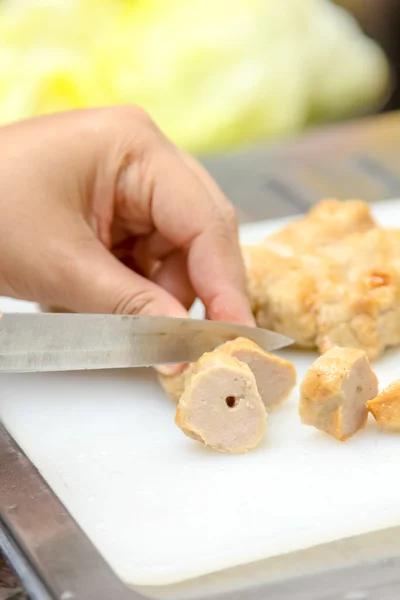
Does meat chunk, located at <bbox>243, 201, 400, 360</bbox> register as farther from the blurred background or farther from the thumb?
the blurred background

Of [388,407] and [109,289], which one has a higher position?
[109,289]

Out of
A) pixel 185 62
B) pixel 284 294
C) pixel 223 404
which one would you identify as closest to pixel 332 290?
pixel 284 294

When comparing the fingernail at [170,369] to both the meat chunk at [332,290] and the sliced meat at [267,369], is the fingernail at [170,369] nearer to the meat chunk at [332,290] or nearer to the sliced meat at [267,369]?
the sliced meat at [267,369]

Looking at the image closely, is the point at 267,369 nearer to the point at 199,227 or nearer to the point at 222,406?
the point at 222,406

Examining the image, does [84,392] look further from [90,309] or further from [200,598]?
[200,598]

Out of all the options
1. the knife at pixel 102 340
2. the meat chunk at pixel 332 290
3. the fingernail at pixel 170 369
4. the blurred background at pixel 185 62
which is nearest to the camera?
the knife at pixel 102 340

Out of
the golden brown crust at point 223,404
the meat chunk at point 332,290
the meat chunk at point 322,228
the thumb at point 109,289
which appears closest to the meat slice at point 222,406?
the golden brown crust at point 223,404
